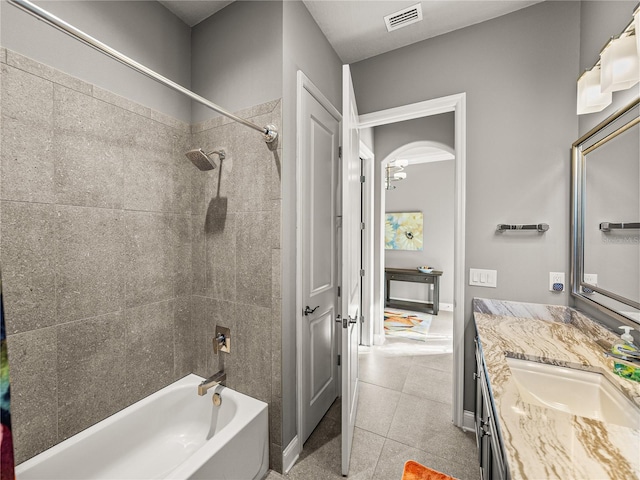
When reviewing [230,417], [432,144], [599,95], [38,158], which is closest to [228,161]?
[38,158]

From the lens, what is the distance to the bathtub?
124cm

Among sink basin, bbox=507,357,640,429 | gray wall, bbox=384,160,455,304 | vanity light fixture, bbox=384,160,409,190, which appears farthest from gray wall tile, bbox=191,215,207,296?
gray wall, bbox=384,160,455,304

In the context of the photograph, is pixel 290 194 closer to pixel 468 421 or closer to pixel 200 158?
pixel 200 158

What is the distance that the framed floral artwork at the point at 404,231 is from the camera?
520 centimetres

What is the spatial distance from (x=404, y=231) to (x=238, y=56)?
4251mm

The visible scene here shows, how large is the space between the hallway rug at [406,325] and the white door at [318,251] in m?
1.81

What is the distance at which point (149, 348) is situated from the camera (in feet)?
5.60

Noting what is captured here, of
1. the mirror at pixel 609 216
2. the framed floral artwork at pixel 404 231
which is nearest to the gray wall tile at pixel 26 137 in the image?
the mirror at pixel 609 216

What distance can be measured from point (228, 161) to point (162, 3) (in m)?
1.06

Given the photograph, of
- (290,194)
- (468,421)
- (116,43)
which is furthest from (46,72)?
(468,421)

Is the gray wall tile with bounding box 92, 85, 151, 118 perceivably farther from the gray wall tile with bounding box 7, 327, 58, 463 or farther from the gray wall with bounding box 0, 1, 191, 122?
the gray wall tile with bounding box 7, 327, 58, 463

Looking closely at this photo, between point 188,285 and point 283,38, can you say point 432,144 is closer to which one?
point 283,38

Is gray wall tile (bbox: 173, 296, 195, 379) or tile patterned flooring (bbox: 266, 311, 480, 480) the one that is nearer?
tile patterned flooring (bbox: 266, 311, 480, 480)

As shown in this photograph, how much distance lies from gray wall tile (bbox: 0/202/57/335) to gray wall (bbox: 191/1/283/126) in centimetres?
110
